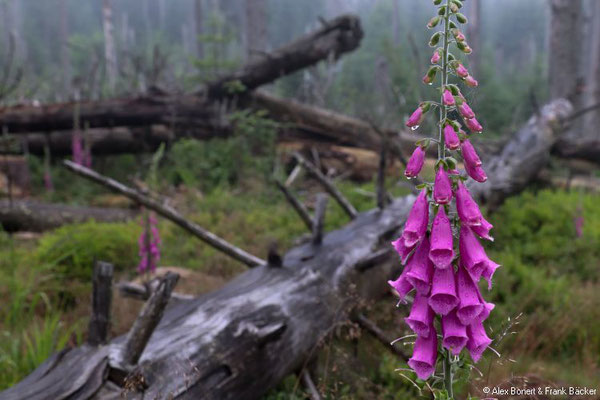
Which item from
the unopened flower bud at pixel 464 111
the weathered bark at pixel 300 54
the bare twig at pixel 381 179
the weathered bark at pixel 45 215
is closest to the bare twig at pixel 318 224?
the bare twig at pixel 381 179

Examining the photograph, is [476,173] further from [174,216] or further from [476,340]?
[174,216]

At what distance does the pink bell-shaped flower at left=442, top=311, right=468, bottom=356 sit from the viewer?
1.59m

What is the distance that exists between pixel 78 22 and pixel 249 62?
7320cm

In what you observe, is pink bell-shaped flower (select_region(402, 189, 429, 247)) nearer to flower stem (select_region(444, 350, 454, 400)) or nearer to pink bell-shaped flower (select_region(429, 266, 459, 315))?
pink bell-shaped flower (select_region(429, 266, 459, 315))

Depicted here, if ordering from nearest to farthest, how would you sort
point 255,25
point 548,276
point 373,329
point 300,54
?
point 373,329
point 548,276
point 300,54
point 255,25

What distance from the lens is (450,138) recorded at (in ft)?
5.21

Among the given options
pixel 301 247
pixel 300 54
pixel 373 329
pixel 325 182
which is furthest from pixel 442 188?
pixel 300 54

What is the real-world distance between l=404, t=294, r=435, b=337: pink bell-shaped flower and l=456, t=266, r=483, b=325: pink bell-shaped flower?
9cm

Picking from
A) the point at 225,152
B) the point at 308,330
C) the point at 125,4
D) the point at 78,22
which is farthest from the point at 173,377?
the point at 125,4

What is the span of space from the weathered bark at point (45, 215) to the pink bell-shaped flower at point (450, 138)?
22.2 ft

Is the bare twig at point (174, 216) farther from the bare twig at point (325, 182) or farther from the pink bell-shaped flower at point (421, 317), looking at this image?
the pink bell-shaped flower at point (421, 317)

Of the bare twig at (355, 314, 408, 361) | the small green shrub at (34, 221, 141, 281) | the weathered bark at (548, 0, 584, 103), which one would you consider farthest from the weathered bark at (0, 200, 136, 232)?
the weathered bark at (548, 0, 584, 103)

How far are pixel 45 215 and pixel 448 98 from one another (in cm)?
749

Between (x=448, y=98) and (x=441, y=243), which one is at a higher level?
(x=448, y=98)
